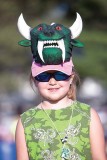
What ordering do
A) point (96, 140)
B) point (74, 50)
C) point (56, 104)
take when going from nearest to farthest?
point (96, 140)
point (56, 104)
point (74, 50)

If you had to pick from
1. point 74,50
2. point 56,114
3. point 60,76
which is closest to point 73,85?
point 60,76

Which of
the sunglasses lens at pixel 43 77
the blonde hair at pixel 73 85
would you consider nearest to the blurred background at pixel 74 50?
the blonde hair at pixel 73 85

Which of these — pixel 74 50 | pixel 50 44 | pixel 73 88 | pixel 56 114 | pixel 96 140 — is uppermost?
pixel 50 44

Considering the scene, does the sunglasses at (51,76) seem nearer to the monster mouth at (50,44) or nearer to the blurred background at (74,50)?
the monster mouth at (50,44)

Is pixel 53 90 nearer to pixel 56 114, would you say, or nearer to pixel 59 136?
pixel 56 114

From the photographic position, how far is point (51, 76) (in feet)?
18.7

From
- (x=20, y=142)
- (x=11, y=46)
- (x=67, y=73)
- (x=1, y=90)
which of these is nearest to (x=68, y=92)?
(x=67, y=73)

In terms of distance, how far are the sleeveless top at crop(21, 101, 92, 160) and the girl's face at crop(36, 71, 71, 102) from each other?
0.34 ft

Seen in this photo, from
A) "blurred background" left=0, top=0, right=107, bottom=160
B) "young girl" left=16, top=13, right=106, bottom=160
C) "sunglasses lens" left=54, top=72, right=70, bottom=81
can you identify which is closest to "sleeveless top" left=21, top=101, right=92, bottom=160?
"young girl" left=16, top=13, right=106, bottom=160

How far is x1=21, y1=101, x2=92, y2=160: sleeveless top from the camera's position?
18.3 ft

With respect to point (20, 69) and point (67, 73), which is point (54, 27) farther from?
point (20, 69)

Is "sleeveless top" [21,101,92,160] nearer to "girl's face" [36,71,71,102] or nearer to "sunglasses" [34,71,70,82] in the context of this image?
"girl's face" [36,71,71,102]

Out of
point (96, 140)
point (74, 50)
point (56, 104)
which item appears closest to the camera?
point (96, 140)

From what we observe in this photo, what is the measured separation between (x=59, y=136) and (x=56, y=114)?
0.16 m
